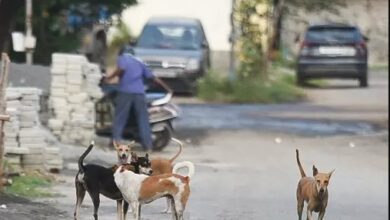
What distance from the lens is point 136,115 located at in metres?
18.0

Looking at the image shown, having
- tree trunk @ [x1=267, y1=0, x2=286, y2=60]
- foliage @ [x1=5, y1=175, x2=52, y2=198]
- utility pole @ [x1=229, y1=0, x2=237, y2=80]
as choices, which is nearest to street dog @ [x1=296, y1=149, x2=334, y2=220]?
foliage @ [x1=5, y1=175, x2=52, y2=198]

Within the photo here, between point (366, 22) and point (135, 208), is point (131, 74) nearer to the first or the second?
point (135, 208)

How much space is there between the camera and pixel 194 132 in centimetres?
2144

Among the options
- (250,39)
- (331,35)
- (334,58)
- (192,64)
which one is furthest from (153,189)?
(331,35)

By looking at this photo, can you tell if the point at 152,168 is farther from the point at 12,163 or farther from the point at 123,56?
the point at 123,56

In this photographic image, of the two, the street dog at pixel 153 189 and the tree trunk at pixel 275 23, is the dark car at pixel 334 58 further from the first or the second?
the street dog at pixel 153 189

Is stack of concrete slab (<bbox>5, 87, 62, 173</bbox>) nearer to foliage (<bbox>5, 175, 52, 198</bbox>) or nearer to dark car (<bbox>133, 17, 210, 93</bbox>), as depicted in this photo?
foliage (<bbox>5, 175, 52, 198</bbox>)

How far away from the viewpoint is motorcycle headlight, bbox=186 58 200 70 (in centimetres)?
2811

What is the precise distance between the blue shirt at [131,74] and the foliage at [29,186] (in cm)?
395

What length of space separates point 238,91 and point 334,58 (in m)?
5.38

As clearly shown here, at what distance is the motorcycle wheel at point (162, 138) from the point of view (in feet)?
60.4

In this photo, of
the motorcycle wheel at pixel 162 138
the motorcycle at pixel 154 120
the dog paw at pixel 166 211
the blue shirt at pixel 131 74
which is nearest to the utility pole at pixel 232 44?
the motorcycle at pixel 154 120

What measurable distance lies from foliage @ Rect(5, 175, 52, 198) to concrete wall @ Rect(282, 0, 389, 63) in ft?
85.4

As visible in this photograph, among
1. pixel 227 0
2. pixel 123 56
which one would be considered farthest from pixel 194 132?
pixel 227 0
